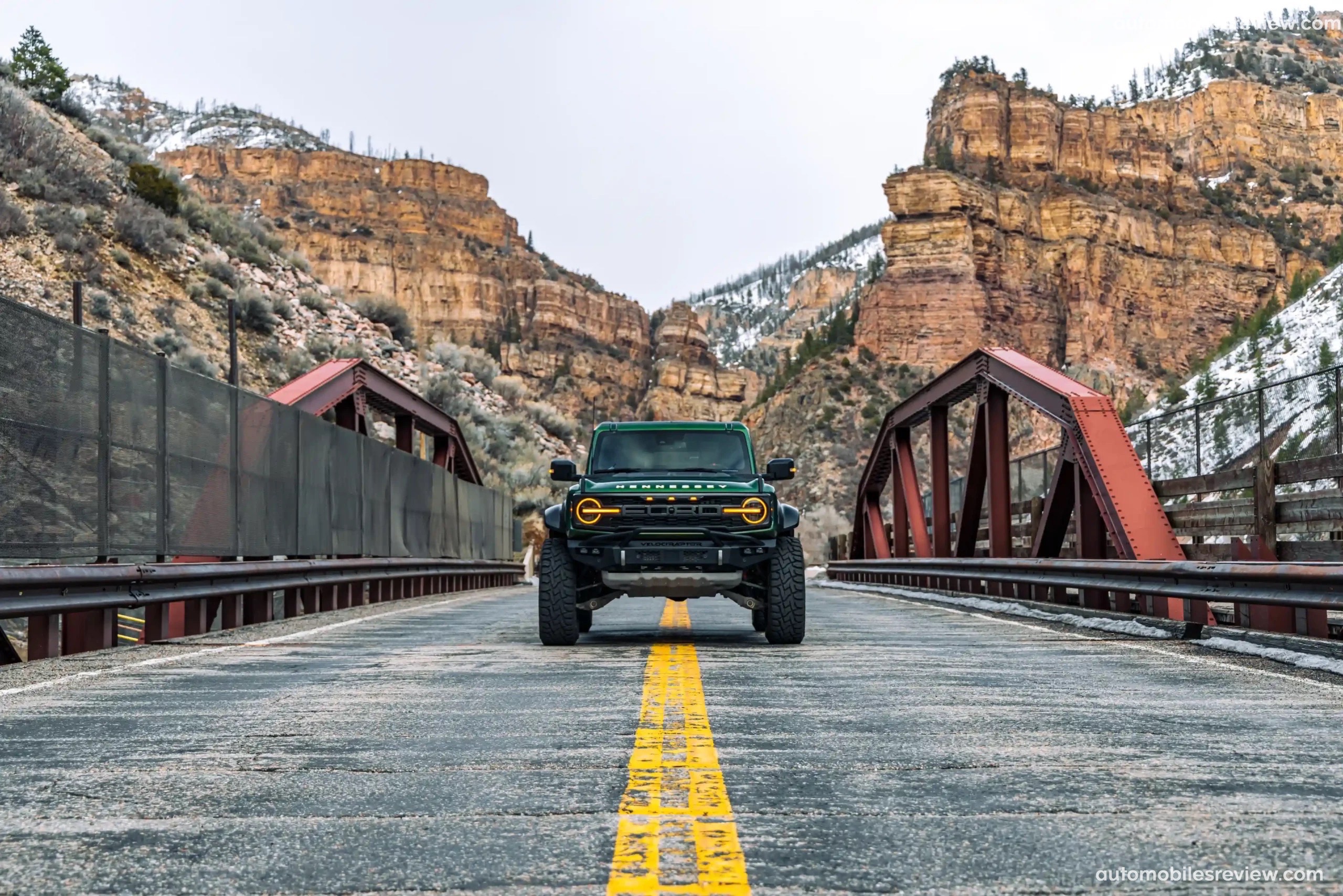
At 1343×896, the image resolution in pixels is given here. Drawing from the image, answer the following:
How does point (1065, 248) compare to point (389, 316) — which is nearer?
point (389, 316)

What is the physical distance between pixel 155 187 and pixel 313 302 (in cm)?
657

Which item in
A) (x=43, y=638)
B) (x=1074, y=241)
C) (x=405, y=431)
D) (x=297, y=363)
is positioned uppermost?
(x=1074, y=241)

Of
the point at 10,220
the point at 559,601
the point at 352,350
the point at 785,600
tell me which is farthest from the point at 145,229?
the point at 785,600

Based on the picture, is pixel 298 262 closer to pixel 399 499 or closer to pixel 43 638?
pixel 399 499

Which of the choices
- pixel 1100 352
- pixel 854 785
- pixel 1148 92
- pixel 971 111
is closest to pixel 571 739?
pixel 854 785

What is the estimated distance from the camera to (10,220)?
36.8 m

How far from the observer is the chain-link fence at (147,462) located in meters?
10.5

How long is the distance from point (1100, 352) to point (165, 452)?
108305 millimetres

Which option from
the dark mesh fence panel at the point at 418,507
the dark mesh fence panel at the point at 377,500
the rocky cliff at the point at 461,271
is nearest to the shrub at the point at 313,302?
the dark mesh fence panel at the point at 418,507

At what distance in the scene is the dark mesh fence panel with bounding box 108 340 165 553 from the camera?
11951mm

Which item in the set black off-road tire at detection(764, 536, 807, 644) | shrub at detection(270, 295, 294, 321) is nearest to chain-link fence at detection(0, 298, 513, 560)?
black off-road tire at detection(764, 536, 807, 644)

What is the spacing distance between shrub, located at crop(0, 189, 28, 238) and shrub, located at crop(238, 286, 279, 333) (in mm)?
6514
